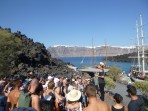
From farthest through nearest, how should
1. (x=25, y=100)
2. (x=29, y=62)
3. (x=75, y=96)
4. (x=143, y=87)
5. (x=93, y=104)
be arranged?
(x=29, y=62) → (x=143, y=87) → (x=75, y=96) → (x=25, y=100) → (x=93, y=104)

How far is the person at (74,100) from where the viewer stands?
7.92 meters

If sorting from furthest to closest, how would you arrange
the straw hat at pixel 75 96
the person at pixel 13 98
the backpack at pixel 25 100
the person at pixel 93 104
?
the person at pixel 13 98
the straw hat at pixel 75 96
the backpack at pixel 25 100
the person at pixel 93 104

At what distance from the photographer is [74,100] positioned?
26.1 ft

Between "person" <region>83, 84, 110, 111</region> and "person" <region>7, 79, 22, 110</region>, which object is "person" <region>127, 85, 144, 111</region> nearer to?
"person" <region>83, 84, 110, 111</region>

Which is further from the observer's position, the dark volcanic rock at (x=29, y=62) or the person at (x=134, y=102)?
the dark volcanic rock at (x=29, y=62)

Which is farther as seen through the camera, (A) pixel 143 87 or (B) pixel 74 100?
(A) pixel 143 87

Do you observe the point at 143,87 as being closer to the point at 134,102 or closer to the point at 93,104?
the point at 134,102

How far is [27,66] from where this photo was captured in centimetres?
4881

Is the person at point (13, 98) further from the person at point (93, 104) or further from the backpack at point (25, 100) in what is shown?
the person at point (93, 104)

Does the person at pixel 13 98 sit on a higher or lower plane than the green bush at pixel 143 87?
higher

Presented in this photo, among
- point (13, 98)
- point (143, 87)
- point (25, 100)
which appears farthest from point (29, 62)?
point (25, 100)

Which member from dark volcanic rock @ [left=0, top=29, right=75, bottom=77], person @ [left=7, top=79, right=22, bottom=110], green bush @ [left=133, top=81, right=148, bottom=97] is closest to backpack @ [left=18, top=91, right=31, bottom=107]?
person @ [left=7, top=79, right=22, bottom=110]

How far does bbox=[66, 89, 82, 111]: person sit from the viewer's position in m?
7.92

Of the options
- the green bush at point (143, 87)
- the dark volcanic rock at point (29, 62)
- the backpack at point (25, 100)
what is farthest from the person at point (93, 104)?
the dark volcanic rock at point (29, 62)
